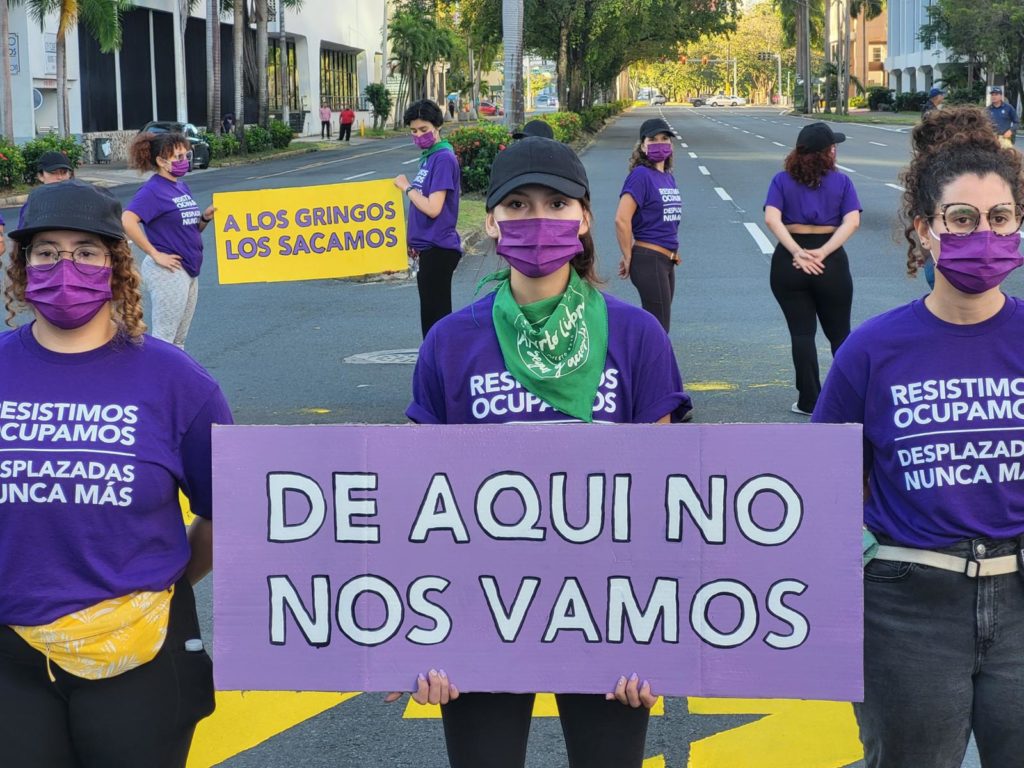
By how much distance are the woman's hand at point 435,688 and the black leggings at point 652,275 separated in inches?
254

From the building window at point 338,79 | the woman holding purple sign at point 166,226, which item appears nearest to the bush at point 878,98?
the building window at point 338,79

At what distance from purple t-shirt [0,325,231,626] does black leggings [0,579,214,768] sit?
4.3 inches

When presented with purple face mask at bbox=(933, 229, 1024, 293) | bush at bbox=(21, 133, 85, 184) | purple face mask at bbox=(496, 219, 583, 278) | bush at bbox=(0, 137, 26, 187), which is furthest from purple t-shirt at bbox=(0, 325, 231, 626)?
bush at bbox=(21, 133, 85, 184)

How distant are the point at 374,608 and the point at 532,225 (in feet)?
2.92

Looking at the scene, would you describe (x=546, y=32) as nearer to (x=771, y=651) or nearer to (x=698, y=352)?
(x=698, y=352)

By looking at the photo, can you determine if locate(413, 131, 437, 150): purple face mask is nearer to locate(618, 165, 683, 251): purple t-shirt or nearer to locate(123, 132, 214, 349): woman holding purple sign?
locate(618, 165, 683, 251): purple t-shirt

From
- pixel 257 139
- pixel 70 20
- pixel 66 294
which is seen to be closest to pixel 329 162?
pixel 257 139

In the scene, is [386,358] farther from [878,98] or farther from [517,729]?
[878,98]

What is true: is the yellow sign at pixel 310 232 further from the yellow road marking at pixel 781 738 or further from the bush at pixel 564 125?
the bush at pixel 564 125

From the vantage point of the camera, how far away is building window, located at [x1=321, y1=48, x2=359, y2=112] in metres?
83.6

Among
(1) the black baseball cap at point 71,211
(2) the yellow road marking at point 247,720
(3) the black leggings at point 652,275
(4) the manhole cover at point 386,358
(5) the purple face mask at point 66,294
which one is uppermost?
(1) the black baseball cap at point 71,211

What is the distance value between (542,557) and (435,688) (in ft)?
1.09

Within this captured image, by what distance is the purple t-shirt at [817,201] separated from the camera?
27.8ft

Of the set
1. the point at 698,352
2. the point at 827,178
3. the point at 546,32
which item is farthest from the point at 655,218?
the point at 546,32
